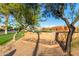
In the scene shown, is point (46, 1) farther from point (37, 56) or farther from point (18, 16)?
point (37, 56)

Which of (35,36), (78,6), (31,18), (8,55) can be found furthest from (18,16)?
(78,6)

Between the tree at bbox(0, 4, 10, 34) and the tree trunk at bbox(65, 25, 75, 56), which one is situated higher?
the tree at bbox(0, 4, 10, 34)

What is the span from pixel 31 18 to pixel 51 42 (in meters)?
0.28

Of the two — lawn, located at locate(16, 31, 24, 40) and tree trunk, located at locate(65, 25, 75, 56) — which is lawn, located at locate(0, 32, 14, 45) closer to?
lawn, located at locate(16, 31, 24, 40)

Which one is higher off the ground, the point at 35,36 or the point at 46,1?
the point at 46,1

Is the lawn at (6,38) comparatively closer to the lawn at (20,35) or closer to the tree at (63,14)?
the lawn at (20,35)

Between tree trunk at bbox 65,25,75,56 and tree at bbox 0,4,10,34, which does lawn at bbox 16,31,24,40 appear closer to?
tree at bbox 0,4,10,34

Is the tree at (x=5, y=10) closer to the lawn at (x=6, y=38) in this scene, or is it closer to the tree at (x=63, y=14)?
the lawn at (x=6, y=38)

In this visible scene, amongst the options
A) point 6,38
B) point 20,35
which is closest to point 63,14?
point 20,35

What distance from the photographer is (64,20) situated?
6.37ft

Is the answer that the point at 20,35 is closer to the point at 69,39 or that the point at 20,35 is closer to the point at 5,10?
the point at 5,10

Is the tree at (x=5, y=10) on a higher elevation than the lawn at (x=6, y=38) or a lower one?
higher

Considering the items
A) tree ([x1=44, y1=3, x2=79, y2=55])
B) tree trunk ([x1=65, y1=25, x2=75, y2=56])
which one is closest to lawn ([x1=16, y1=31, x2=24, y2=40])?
tree ([x1=44, y1=3, x2=79, y2=55])

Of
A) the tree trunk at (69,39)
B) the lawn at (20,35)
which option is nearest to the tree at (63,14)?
the tree trunk at (69,39)
